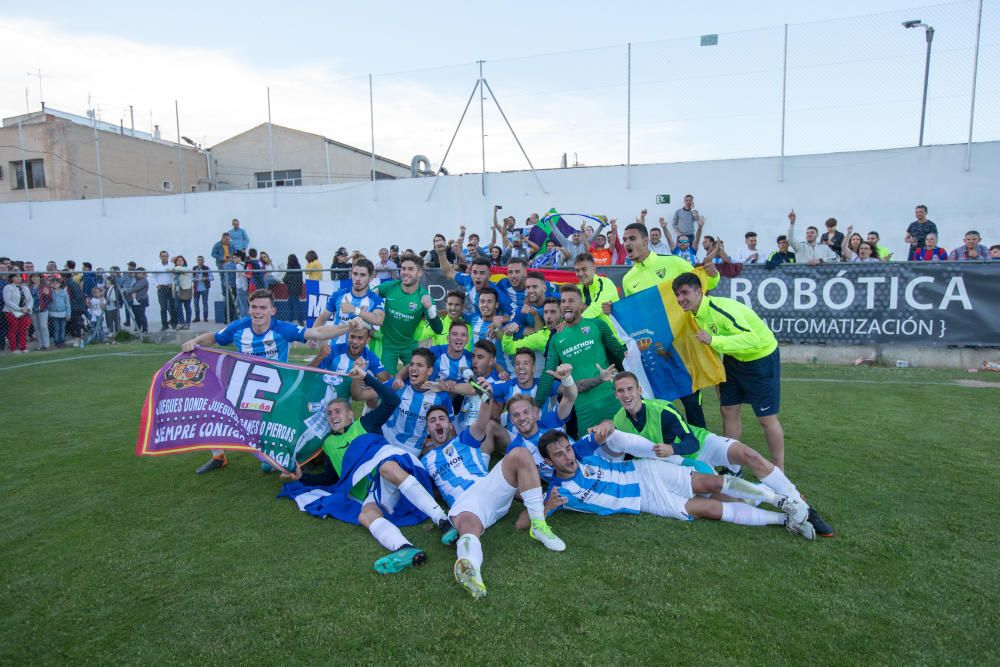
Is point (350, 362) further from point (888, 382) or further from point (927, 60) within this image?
point (927, 60)

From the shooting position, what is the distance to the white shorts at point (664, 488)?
497 centimetres

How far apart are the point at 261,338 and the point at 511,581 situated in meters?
3.76

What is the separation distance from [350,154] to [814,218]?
15.7 meters

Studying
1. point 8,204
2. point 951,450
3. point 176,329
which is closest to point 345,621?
point 951,450

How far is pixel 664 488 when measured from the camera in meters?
5.04

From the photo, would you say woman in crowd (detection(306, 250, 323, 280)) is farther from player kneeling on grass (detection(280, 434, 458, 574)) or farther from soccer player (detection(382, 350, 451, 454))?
player kneeling on grass (detection(280, 434, 458, 574))

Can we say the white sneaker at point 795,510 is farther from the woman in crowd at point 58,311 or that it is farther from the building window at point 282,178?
the building window at point 282,178

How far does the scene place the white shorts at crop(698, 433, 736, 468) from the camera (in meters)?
5.14

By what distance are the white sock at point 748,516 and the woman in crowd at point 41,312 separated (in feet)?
50.8

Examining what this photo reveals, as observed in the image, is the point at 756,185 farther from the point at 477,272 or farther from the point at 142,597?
the point at 142,597

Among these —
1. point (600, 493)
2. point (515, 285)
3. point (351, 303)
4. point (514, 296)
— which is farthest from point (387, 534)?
point (514, 296)

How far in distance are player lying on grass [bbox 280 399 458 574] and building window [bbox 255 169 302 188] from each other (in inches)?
769

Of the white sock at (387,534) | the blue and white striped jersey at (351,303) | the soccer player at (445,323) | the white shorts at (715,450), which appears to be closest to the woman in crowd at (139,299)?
the blue and white striped jersey at (351,303)

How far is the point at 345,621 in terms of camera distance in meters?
3.62
